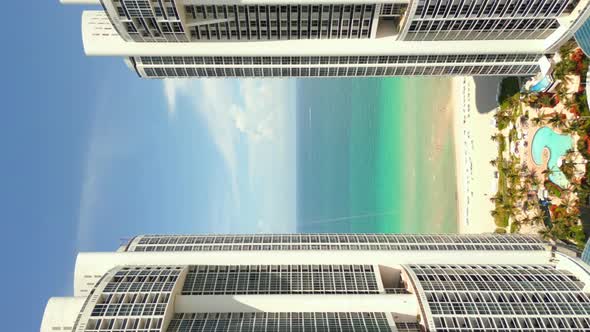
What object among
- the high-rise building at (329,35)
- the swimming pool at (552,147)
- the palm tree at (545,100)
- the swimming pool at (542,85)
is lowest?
the swimming pool at (552,147)

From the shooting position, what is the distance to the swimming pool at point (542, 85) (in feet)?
272

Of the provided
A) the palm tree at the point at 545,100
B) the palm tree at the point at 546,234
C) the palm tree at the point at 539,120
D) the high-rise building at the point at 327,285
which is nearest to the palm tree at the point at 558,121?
the palm tree at the point at 539,120

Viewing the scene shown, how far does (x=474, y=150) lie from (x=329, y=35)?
68.5 m

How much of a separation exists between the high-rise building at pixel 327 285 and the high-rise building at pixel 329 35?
39009 millimetres

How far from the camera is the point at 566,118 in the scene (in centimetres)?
8319

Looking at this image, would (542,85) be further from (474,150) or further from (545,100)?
(474,150)

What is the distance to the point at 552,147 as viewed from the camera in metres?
86.6

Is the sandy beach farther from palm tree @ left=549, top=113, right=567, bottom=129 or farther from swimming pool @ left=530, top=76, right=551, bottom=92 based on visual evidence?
palm tree @ left=549, top=113, right=567, bottom=129

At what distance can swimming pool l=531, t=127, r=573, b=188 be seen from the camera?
274ft

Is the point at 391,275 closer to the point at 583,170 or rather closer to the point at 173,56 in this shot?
the point at 583,170

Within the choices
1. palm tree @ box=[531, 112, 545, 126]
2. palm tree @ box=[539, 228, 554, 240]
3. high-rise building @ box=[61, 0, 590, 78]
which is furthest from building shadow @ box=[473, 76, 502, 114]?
palm tree @ box=[539, 228, 554, 240]

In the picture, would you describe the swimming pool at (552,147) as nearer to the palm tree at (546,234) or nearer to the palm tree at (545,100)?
the palm tree at (545,100)

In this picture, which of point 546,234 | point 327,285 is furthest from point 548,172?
A: point 327,285

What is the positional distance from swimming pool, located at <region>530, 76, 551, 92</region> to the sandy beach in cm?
1633
